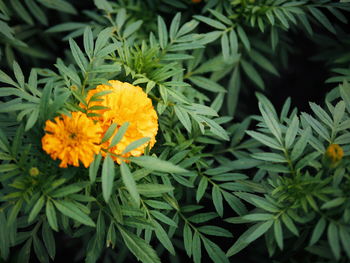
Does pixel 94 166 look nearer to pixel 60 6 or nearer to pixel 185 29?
pixel 185 29

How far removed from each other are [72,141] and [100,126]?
14 centimetres

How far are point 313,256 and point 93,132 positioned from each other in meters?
0.95

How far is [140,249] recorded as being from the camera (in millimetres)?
1312

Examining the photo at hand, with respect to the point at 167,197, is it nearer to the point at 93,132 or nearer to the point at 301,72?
the point at 93,132

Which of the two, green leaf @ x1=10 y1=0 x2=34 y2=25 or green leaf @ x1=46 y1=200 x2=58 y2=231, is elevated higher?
green leaf @ x1=10 y1=0 x2=34 y2=25

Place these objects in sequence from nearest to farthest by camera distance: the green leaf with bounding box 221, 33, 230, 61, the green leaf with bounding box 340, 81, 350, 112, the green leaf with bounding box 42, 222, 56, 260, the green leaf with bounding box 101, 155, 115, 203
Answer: the green leaf with bounding box 101, 155, 115, 203, the green leaf with bounding box 42, 222, 56, 260, the green leaf with bounding box 340, 81, 350, 112, the green leaf with bounding box 221, 33, 230, 61

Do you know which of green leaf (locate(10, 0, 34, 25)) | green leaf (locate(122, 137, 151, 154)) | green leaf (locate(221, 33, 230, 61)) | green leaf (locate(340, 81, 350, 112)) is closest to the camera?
green leaf (locate(122, 137, 151, 154))

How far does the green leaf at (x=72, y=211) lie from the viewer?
1.12 metres

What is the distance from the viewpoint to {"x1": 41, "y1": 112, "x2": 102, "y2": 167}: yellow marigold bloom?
1146 mm

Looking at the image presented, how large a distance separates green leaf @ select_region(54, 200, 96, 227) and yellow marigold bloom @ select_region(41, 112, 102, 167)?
120 millimetres

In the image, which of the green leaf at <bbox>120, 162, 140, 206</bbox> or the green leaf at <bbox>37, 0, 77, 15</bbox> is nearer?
the green leaf at <bbox>120, 162, 140, 206</bbox>

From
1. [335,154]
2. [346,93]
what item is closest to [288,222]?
[335,154]

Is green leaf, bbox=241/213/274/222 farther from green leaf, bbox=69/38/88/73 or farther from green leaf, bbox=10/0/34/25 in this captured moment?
green leaf, bbox=10/0/34/25

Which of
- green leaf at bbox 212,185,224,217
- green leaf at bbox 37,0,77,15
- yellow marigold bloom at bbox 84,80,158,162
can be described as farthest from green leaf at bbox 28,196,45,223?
green leaf at bbox 37,0,77,15
